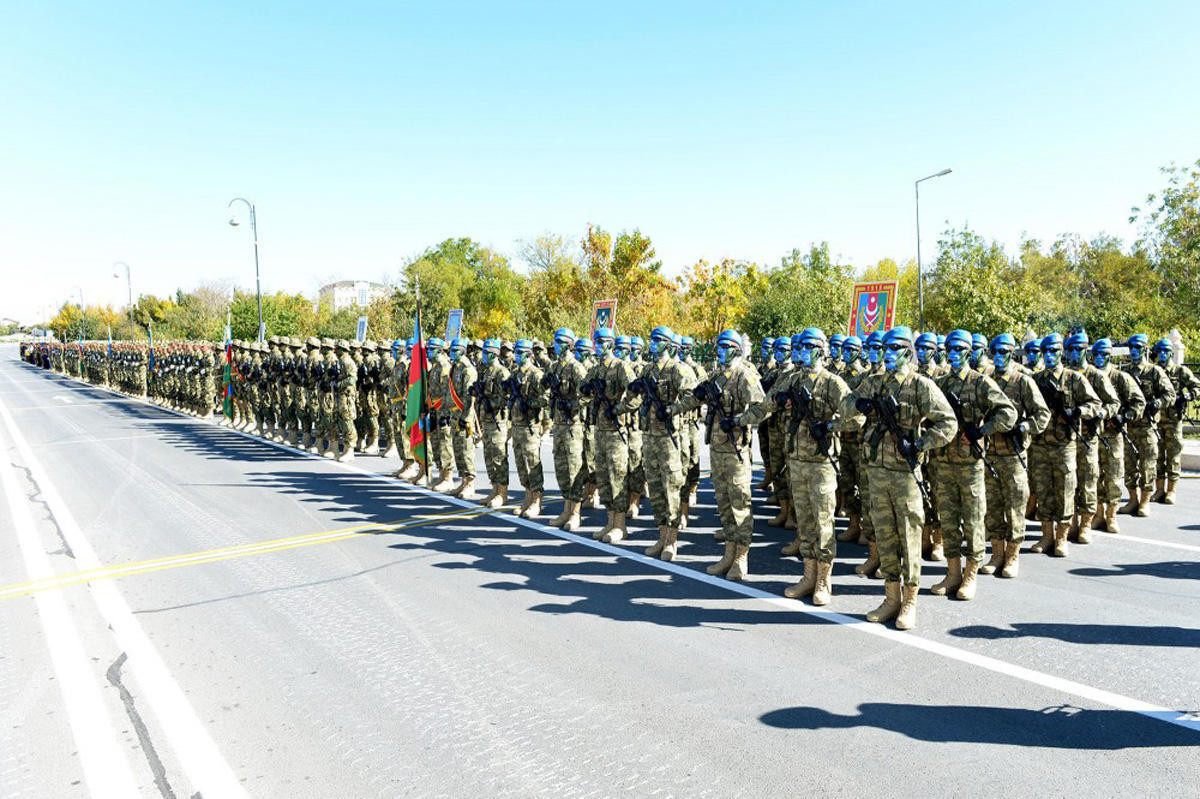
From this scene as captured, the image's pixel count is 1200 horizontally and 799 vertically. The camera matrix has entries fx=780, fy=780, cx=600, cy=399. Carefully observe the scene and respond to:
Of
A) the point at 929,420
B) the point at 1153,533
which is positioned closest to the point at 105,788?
the point at 929,420

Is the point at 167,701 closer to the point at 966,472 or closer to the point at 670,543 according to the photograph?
the point at 670,543

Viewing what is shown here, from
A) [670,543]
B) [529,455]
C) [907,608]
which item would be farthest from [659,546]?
[907,608]

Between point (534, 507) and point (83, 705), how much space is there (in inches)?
215

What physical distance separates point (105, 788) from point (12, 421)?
2481 cm

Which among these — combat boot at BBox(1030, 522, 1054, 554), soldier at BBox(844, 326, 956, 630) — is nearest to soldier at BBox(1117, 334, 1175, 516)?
combat boot at BBox(1030, 522, 1054, 554)

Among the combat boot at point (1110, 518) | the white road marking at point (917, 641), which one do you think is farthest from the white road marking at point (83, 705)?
the combat boot at point (1110, 518)

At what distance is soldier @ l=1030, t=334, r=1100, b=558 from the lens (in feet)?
24.2

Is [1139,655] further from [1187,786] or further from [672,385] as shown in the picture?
[672,385]

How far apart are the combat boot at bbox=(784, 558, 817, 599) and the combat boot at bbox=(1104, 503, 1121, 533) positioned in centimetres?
421

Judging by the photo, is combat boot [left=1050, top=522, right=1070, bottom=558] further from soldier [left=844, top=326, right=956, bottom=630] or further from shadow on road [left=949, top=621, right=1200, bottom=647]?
soldier [left=844, top=326, right=956, bottom=630]

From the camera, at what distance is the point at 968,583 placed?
20.4ft

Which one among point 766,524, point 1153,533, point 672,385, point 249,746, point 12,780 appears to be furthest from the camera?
point 766,524

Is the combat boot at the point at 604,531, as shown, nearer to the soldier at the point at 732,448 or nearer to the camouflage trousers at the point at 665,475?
the camouflage trousers at the point at 665,475

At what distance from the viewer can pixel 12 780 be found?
3.74m
